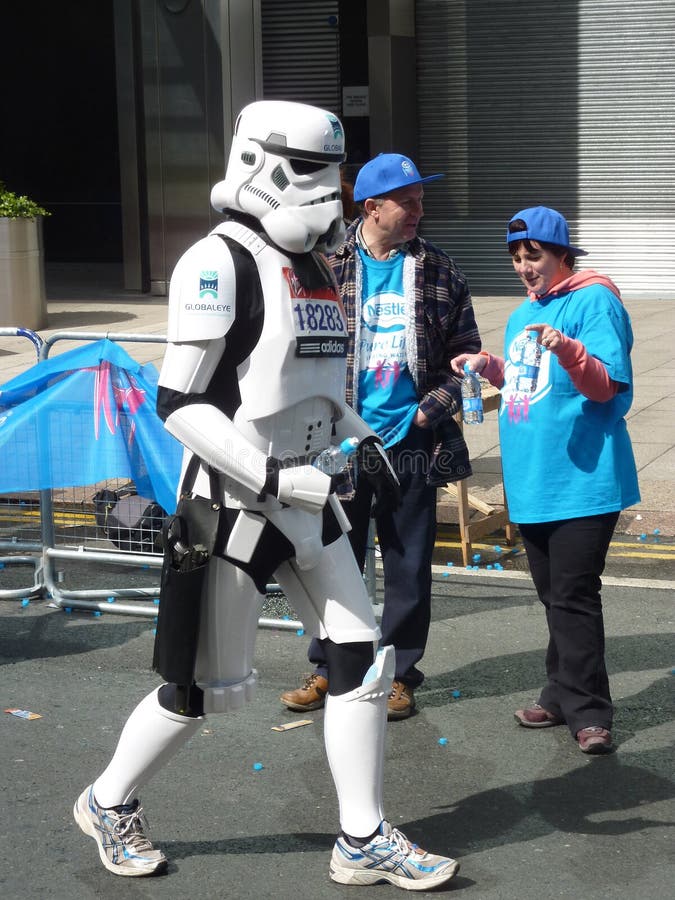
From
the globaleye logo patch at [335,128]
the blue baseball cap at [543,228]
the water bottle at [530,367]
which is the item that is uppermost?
the globaleye logo patch at [335,128]

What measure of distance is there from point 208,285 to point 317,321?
13.5 inches

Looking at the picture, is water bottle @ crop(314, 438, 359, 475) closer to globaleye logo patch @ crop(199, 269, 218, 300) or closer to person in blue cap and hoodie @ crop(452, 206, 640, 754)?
globaleye logo patch @ crop(199, 269, 218, 300)

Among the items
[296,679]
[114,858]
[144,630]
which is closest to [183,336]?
[114,858]

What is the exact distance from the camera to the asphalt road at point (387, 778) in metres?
3.80

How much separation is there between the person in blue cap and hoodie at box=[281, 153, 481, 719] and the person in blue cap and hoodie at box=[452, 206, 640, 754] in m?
0.30

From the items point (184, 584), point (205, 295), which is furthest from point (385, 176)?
point (184, 584)

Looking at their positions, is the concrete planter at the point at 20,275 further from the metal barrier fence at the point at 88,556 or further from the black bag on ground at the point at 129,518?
the black bag on ground at the point at 129,518

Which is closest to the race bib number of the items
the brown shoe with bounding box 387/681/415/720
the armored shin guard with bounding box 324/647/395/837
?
the armored shin guard with bounding box 324/647/395/837

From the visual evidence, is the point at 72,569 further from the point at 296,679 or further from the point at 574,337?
the point at 574,337

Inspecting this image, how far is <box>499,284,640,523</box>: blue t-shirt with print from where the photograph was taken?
4.62 meters

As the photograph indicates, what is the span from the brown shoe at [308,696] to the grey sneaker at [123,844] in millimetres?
1295

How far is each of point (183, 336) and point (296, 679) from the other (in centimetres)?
224

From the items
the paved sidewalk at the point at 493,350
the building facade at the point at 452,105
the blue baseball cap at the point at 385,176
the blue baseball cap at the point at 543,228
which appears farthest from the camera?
the building facade at the point at 452,105

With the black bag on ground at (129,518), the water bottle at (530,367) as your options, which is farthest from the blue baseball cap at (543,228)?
the black bag on ground at (129,518)
